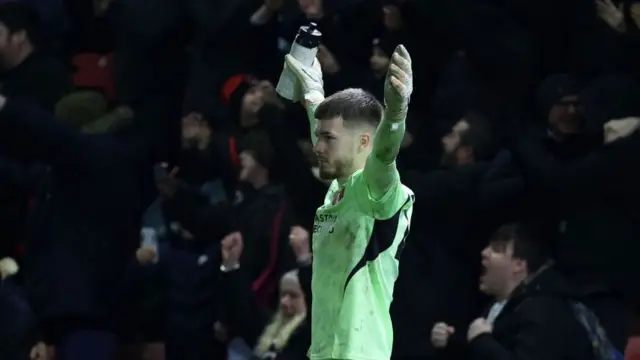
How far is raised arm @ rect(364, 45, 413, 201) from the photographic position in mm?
4320

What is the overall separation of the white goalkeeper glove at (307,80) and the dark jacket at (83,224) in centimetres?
257

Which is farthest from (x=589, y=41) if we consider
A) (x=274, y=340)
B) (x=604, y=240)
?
(x=274, y=340)

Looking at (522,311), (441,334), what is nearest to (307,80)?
(522,311)

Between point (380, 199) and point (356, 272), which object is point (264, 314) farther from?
point (380, 199)

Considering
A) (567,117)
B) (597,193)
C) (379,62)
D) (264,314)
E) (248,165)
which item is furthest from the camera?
(379,62)

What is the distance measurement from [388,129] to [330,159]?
47cm

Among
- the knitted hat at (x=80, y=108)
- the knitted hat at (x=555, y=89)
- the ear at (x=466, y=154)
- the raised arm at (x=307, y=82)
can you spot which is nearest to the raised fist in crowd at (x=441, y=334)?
the ear at (x=466, y=154)

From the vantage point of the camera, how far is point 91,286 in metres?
7.98

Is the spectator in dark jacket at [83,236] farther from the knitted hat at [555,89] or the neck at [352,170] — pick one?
the neck at [352,170]

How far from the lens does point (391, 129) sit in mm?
4414

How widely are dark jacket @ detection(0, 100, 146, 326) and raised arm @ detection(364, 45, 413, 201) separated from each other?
11.4ft

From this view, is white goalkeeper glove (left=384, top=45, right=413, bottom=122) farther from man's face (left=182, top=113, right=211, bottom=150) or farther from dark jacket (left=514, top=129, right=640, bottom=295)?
man's face (left=182, top=113, right=211, bottom=150)

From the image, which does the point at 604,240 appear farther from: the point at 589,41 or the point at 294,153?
the point at 294,153

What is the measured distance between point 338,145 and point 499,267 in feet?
7.19
